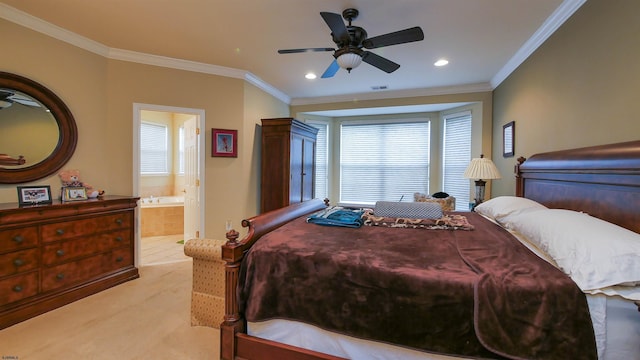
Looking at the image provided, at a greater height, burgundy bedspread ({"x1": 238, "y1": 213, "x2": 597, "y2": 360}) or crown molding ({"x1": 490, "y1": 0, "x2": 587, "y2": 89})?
crown molding ({"x1": 490, "y1": 0, "x2": 587, "y2": 89})

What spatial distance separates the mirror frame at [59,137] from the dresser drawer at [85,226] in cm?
60

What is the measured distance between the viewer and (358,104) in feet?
16.1

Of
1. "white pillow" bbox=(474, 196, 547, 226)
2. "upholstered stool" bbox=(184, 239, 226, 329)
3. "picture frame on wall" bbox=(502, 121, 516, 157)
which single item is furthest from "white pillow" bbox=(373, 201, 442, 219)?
"picture frame on wall" bbox=(502, 121, 516, 157)

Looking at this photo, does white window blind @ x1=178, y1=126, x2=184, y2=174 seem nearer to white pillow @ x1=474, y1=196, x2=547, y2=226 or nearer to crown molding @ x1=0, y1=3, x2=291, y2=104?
crown molding @ x1=0, y1=3, x2=291, y2=104

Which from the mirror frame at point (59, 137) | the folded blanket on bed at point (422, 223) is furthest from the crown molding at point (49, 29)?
the folded blanket on bed at point (422, 223)

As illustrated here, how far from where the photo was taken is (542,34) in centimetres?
260

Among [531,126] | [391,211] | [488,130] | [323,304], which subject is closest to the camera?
[323,304]

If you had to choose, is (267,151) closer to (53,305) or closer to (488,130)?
(53,305)

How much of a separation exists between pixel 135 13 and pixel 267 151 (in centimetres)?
223

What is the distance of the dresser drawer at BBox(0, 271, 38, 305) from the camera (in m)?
2.15

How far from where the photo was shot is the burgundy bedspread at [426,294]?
1165mm

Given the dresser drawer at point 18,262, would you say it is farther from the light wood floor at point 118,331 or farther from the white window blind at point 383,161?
the white window blind at point 383,161

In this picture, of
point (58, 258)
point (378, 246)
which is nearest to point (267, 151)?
point (58, 258)

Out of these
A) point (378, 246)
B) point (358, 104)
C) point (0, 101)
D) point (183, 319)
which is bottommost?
point (183, 319)
